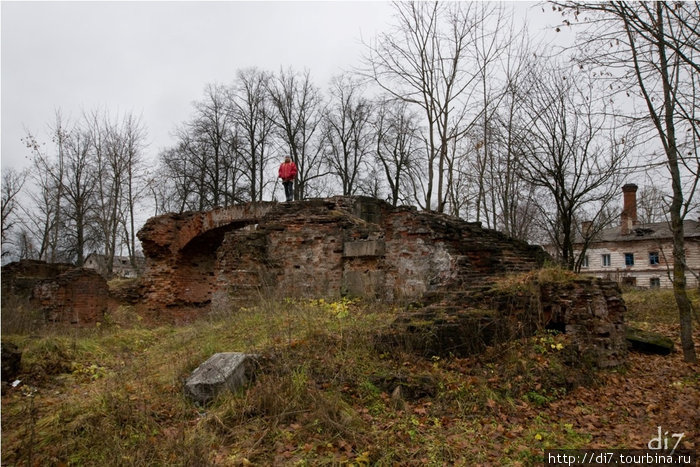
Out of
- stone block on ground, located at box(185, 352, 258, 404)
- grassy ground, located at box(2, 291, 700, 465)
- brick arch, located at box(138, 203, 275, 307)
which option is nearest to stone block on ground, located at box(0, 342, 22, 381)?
grassy ground, located at box(2, 291, 700, 465)

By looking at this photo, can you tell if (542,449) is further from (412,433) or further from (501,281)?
(501,281)

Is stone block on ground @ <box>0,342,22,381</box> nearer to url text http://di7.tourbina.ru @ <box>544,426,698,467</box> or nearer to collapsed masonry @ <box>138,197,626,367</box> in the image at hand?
collapsed masonry @ <box>138,197,626,367</box>

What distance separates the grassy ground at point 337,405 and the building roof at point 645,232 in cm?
2682

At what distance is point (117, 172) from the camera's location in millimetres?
23766

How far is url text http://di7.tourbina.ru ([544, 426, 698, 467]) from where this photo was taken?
3.65 metres

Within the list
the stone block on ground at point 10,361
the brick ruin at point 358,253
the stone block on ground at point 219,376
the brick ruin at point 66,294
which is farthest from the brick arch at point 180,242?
the stone block on ground at point 219,376

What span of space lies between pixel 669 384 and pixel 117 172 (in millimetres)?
24995

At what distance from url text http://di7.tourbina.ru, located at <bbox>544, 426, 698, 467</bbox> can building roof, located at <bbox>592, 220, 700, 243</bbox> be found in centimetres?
2805

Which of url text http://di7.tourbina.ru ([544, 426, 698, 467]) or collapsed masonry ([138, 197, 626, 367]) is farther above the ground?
collapsed masonry ([138, 197, 626, 367])

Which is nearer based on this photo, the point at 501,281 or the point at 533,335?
the point at 533,335

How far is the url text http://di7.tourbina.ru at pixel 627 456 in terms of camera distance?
3.65 meters

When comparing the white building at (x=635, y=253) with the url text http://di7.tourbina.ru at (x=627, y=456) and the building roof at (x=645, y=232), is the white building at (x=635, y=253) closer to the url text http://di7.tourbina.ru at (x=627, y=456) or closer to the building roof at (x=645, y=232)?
the building roof at (x=645, y=232)

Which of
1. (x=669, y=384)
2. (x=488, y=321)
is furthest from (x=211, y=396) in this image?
(x=669, y=384)

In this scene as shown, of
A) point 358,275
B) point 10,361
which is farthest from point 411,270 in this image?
point 10,361
